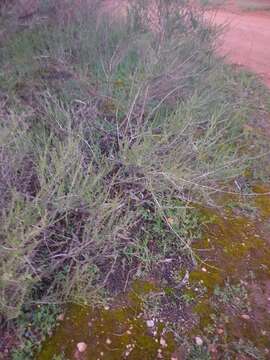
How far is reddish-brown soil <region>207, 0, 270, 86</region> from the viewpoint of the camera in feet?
24.0

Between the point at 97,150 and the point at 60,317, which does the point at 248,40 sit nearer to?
the point at 97,150

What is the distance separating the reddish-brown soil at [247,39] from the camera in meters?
7.30

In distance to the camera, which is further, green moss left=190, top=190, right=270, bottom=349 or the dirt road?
the dirt road

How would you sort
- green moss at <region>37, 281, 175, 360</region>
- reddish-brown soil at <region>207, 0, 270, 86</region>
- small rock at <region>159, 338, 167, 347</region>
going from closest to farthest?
green moss at <region>37, 281, 175, 360</region> < small rock at <region>159, 338, 167, 347</region> < reddish-brown soil at <region>207, 0, 270, 86</region>

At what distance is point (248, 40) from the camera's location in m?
8.98

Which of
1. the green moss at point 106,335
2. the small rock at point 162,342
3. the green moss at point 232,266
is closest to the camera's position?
the green moss at point 106,335

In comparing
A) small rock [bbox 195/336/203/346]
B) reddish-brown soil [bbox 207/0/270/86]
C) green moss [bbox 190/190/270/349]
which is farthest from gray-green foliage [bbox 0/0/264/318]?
reddish-brown soil [bbox 207/0/270/86]

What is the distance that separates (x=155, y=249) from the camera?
265cm

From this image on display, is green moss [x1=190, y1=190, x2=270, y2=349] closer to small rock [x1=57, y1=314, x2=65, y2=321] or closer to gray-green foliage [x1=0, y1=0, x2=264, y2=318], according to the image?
gray-green foliage [x1=0, y1=0, x2=264, y2=318]

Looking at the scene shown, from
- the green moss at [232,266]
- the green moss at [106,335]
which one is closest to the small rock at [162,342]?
the green moss at [106,335]

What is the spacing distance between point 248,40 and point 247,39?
0.26 feet

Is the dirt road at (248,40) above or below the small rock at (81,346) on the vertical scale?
below

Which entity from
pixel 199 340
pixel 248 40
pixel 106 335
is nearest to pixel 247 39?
pixel 248 40

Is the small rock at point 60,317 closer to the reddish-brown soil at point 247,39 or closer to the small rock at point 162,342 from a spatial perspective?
the small rock at point 162,342
